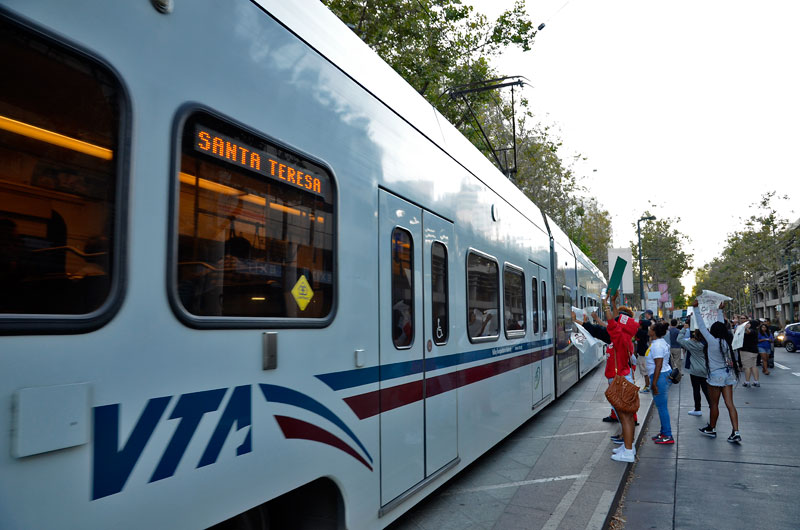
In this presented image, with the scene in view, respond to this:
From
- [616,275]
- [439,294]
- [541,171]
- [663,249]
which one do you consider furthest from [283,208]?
[663,249]

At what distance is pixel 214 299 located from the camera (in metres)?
2.59

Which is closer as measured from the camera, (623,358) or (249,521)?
(249,521)

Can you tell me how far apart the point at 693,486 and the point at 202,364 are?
602 centimetres

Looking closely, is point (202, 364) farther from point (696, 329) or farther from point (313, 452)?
point (696, 329)

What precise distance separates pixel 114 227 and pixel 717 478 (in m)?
7.02

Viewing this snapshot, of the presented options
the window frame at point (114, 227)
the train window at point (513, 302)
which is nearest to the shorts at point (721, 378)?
the train window at point (513, 302)

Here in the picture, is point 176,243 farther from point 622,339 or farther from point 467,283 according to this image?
point 622,339

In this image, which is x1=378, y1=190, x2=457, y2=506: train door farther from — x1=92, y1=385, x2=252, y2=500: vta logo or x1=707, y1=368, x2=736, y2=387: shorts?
x1=707, y1=368, x2=736, y2=387: shorts

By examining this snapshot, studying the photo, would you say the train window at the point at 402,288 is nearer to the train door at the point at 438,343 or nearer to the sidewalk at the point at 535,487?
the train door at the point at 438,343

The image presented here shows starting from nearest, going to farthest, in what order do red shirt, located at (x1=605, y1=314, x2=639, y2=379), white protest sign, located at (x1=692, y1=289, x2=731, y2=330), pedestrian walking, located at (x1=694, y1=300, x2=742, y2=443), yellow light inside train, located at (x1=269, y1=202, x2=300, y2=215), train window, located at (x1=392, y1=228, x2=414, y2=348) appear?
yellow light inside train, located at (x1=269, y1=202, x2=300, y2=215)
train window, located at (x1=392, y1=228, x2=414, y2=348)
red shirt, located at (x1=605, y1=314, x2=639, y2=379)
pedestrian walking, located at (x1=694, y1=300, x2=742, y2=443)
white protest sign, located at (x1=692, y1=289, x2=731, y2=330)

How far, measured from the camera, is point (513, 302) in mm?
7648

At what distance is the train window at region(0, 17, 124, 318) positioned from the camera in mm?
1869

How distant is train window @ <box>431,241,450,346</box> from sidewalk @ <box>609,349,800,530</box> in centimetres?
235

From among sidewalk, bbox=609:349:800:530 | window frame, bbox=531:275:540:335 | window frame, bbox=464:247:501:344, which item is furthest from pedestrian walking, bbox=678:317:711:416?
window frame, bbox=464:247:501:344
